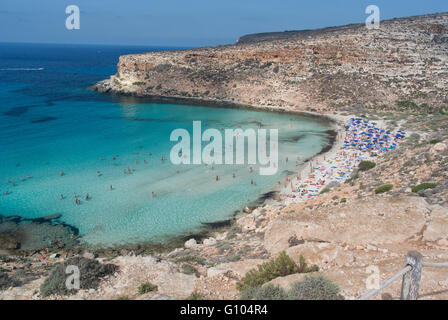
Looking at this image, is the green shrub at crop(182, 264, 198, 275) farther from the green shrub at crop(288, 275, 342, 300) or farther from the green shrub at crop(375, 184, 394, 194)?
the green shrub at crop(375, 184, 394, 194)

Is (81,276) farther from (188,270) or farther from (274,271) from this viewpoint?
(274,271)

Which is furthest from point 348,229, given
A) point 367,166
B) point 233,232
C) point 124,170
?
point 124,170

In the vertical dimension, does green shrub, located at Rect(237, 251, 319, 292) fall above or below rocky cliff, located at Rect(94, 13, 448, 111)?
below

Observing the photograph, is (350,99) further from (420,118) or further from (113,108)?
(113,108)

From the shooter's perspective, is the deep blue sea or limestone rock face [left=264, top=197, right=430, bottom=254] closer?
limestone rock face [left=264, top=197, right=430, bottom=254]

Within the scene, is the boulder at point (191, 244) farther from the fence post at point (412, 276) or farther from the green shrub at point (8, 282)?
the fence post at point (412, 276)

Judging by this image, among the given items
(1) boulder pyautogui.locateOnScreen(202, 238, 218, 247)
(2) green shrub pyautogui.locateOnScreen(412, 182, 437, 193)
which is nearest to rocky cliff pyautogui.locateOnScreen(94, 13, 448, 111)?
(2) green shrub pyautogui.locateOnScreen(412, 182, 437, 193)
